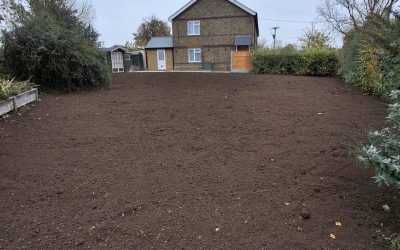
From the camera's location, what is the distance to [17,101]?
7.10 m

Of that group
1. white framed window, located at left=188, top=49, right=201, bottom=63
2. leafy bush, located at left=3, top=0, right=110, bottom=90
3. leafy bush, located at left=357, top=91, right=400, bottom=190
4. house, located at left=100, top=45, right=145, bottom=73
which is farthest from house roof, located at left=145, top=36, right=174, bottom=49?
leafy bush, located at left=357, top=91, right=400, bottom=190

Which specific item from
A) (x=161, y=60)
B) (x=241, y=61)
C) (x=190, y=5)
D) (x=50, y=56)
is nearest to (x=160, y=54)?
(x=161, y=60)

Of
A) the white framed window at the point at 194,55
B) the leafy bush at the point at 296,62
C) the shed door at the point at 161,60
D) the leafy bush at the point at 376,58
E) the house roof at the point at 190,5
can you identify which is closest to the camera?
the leafy bush at the point at 376,58

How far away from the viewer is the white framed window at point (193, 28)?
2876 centimetres

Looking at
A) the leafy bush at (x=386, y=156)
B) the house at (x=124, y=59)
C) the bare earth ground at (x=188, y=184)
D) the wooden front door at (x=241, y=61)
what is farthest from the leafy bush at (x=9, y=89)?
→ the house at (x=124, y=59)

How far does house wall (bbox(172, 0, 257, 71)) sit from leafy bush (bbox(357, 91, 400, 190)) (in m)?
25.9

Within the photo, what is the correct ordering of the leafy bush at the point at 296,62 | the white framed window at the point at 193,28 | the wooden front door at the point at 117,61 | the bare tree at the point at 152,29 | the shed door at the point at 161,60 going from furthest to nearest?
the bare tree at the point at 152,29
the wooden front door at the point at 117,61
the shed door at the point at 161,60
the white framed window at the point at 193,28
the leafy bush at the point at 296,62

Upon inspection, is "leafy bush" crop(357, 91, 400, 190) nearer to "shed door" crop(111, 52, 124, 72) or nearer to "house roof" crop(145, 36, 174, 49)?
"house roof" crop(145, 36, 174, 49)

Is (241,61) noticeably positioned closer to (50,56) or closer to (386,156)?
(50,56)

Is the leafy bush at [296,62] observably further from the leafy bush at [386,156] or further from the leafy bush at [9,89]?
the leafy bush at [386,156]

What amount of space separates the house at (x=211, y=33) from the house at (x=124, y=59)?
5.55 metres

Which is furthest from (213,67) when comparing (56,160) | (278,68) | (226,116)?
(56,160)

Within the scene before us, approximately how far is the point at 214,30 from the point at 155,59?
667cm

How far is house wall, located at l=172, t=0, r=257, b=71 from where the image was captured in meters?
27.7
